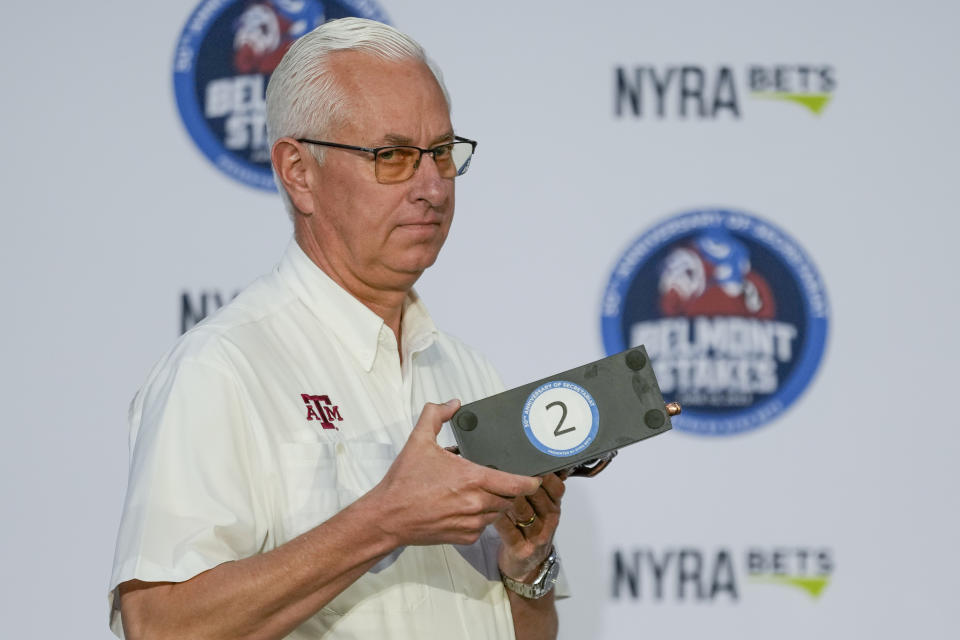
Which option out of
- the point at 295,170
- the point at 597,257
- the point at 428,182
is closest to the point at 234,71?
the point at 597,257

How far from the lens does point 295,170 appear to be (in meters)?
1.25

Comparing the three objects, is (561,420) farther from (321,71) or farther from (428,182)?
(321,71)

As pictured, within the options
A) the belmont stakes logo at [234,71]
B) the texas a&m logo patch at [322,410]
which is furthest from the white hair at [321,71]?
the belmont stakes logo at [234,71]

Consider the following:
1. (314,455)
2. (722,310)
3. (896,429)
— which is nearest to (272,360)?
(314,455)

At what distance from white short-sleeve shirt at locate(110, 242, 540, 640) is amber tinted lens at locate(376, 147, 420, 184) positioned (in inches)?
5.2

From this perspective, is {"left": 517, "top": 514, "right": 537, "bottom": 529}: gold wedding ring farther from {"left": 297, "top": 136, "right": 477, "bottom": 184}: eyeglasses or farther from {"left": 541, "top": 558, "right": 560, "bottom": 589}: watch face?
{"left": 297, "top": 136, "right": 477, "bottom": 184}: eyeglasses

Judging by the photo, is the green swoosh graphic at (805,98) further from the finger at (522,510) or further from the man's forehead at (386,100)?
the finger at (522,510)

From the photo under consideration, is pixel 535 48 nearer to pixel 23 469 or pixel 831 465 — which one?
pixel 831 465

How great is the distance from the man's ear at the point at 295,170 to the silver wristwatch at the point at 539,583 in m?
0.46

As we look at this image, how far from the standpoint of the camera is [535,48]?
2.03 meters

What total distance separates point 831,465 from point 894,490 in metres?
0.12

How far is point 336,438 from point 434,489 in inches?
8.7

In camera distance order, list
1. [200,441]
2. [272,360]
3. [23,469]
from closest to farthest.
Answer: [200,441] → [272,360] → [23,469]

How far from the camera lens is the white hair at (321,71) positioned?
1201mm
